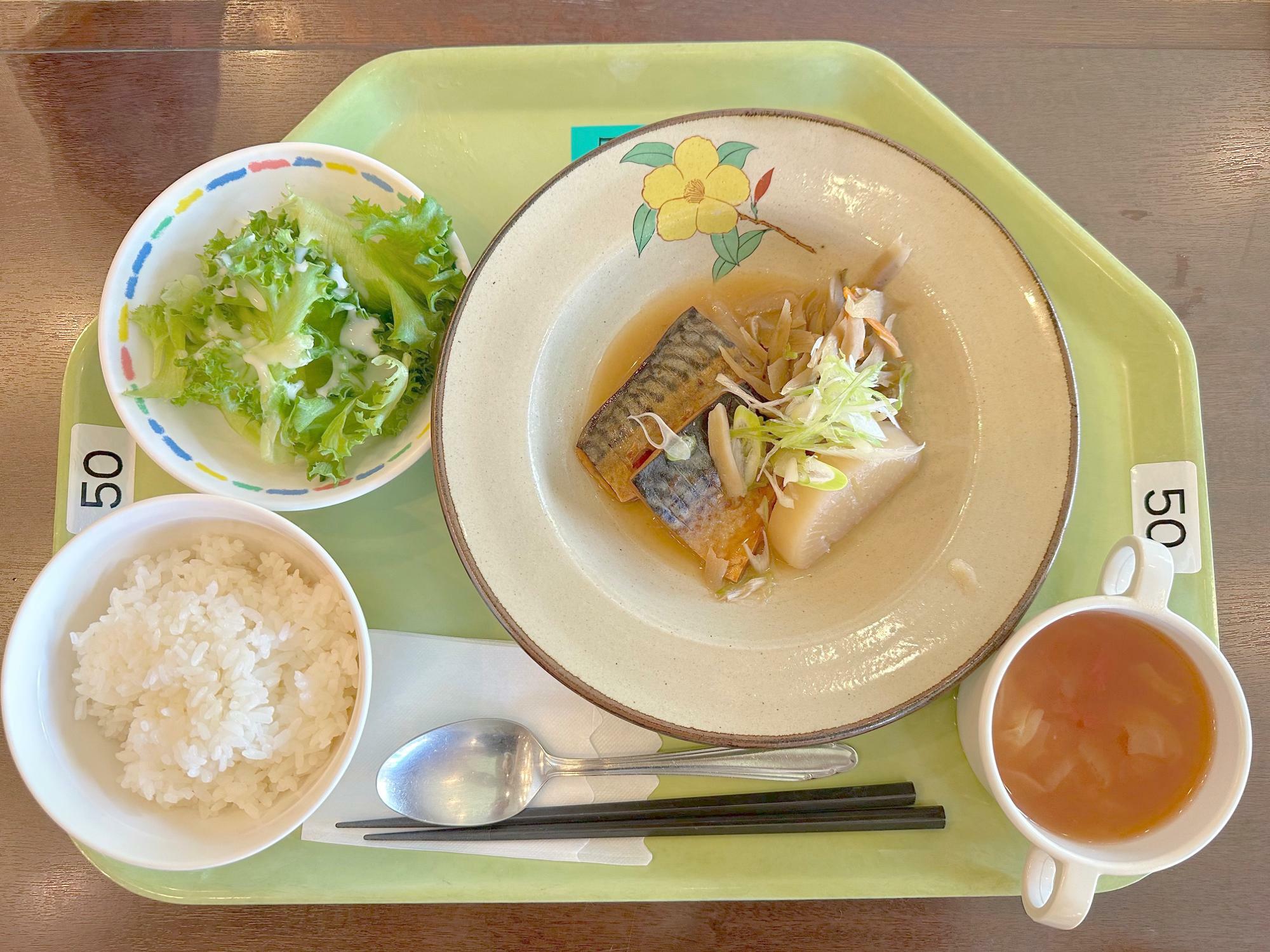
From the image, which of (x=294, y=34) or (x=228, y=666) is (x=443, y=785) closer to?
(x=228, y=666)

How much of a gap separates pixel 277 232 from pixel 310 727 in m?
1.02

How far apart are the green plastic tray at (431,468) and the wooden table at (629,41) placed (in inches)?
9.0

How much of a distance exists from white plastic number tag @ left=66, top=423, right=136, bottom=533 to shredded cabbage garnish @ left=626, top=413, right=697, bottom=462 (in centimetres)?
122

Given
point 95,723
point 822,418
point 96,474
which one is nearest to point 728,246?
point 822,418

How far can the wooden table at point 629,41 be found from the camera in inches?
71.1

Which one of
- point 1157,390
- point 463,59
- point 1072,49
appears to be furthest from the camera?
point 1072,49

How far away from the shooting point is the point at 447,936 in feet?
5.87

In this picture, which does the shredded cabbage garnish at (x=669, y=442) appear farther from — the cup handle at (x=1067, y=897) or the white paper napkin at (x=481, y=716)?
the cup handle at (x=1067, y=897)

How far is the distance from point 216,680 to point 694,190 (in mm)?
1400

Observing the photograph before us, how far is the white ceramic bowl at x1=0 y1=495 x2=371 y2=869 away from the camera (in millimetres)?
1485

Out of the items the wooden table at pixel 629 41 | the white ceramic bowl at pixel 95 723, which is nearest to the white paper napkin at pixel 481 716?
the white ceramic bowl at pixel 95 723

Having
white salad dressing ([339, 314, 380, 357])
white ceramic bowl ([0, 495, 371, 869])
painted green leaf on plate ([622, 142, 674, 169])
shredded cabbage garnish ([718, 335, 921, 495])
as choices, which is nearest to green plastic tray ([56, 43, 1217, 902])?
white ceramic bowl ([0, 495, 371, 869])

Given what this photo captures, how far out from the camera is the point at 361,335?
1.74 metres

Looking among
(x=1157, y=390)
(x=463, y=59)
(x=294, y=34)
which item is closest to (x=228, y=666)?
(x=463, y=59)
